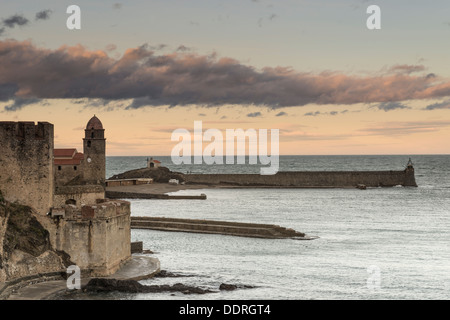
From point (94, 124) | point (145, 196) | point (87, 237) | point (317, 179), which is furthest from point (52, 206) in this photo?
point (317, 179)

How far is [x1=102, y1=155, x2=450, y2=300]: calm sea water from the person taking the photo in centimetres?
3962

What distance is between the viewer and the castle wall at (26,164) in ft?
122

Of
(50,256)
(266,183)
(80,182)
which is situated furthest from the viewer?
(266,183)

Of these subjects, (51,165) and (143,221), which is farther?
(143,221)

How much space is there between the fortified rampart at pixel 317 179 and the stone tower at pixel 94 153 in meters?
79.7

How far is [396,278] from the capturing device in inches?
1726

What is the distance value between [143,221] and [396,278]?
33760 mm

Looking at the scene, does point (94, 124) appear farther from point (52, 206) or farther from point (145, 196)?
point (145, 196)

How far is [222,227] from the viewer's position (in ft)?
216

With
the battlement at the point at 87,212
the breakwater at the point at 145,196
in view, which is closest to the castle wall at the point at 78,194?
the battlement at the point at 87,212

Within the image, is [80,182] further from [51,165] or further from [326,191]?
[326,191]

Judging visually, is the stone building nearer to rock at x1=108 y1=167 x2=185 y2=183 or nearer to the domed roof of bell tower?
the domed roof of bell tower

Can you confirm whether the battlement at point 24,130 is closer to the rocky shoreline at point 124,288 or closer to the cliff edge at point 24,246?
the cliff edge at point 24,246
